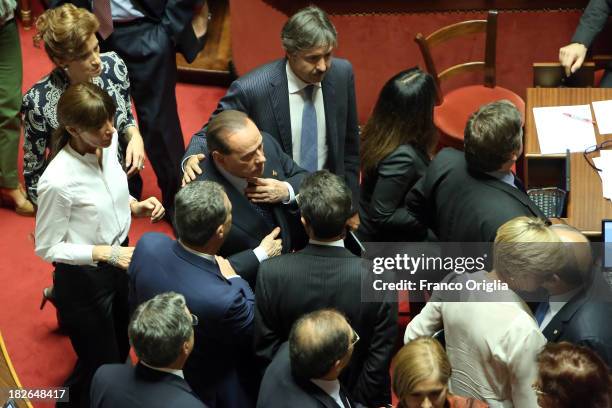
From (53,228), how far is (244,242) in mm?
677

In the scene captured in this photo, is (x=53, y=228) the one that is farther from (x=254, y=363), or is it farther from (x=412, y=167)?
(x=412, y=167)

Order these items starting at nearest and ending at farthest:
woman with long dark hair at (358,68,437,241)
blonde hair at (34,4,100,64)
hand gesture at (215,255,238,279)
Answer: hand gesture at (215,255,238,279), blonde hair at (34,4,100,64), woman with long dark hair at (358,68,437,241)

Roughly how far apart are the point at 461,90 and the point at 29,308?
102 inches

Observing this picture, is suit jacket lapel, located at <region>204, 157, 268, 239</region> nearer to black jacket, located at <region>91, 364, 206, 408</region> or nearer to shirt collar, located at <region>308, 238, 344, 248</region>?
shirt collar, located at <region>308, 238, 344, 248</region>

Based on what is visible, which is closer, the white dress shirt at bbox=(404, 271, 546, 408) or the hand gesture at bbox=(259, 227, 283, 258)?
the white dress shirt at bbox=(404, 271, 546, 408)

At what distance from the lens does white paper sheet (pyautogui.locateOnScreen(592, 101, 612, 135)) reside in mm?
3768

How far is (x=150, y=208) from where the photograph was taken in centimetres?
326

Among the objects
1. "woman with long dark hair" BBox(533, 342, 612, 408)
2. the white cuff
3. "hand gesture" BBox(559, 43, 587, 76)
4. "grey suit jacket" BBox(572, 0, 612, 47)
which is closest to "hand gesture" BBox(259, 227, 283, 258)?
the white cuff

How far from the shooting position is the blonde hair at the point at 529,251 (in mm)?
2525

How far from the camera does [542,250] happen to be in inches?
99.3

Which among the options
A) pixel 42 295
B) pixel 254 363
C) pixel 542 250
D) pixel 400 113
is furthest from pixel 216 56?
pixel 542 250

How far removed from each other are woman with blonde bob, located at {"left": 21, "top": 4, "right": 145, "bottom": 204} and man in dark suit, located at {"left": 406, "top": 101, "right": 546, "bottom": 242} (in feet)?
4.15

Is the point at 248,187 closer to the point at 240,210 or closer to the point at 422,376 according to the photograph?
the point at 240,210

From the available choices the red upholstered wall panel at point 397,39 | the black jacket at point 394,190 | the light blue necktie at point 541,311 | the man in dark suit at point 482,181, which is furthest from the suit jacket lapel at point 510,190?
the red upholstered wall panel at point 397,39
